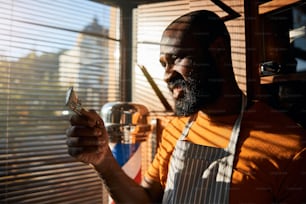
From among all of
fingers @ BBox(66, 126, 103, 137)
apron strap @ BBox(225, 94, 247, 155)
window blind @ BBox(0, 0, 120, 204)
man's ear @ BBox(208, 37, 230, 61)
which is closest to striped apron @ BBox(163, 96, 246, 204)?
apron strap @ BBox(225, 94, 247, 155)

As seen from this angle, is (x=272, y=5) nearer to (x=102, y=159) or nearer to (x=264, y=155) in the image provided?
(x=264, y=155)

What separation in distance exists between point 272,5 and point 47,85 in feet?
2.44

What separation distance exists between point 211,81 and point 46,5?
25.7 inches

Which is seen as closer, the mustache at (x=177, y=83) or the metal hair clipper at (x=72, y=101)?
the metal hair clipper at (x=72, y=101)

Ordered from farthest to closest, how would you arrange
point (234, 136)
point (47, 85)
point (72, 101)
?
point (47, 85), point (234, 136), point (72, 101)

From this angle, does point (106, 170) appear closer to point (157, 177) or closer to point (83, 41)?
point (157, 177)

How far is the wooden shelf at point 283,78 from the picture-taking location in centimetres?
60


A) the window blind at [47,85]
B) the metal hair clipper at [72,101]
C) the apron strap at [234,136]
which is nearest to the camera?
the metal hair clipper at [72,101]

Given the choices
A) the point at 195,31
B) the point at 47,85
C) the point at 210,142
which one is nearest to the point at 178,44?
the point at 195,31

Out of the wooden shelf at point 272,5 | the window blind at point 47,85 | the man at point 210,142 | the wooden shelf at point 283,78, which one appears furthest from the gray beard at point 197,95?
the window blind at point 47,85

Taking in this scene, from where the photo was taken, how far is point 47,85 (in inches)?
36.9

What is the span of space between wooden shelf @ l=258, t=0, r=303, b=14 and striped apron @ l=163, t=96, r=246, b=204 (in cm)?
24

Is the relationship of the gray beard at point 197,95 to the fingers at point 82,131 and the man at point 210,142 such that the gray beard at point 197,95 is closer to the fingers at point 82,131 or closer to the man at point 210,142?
the man at point 210,142

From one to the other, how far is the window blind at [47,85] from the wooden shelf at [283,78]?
0.62 meters
